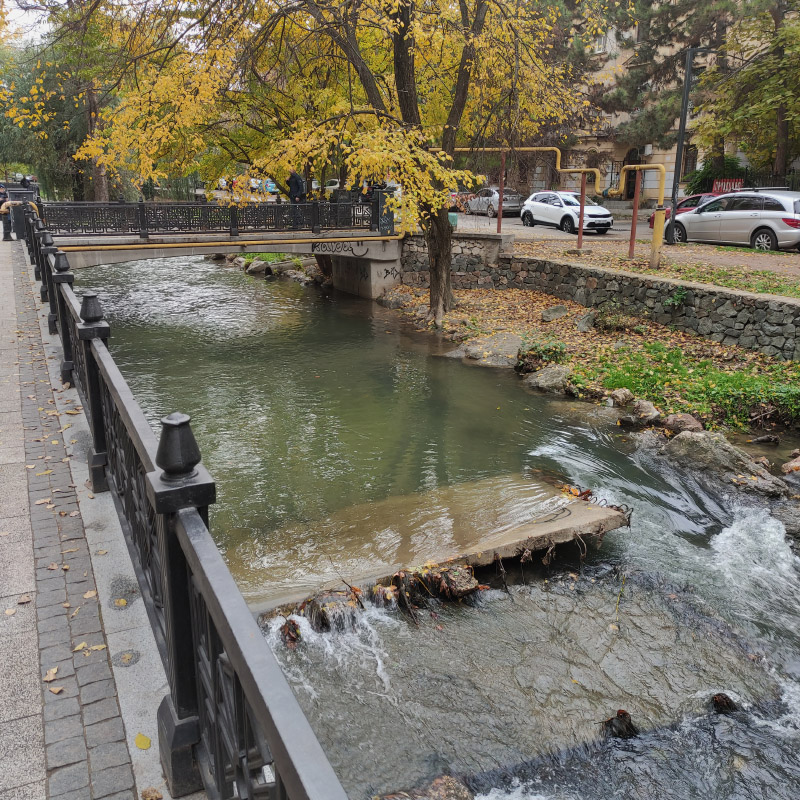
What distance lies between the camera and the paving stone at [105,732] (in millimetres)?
2770

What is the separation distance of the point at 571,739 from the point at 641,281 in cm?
1234

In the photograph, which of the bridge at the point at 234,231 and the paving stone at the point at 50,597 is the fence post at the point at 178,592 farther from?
the bridge at the point at 234,231

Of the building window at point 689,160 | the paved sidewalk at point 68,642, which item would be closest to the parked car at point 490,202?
the building window at point 689,160

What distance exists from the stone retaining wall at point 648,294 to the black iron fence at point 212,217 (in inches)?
73.4

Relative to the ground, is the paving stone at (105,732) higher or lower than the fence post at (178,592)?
lower

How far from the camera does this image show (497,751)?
4.89 m

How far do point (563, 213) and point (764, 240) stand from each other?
29.9ft

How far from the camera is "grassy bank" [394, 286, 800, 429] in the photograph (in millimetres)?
11047

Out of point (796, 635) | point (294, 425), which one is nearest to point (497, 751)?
point (796, 635)

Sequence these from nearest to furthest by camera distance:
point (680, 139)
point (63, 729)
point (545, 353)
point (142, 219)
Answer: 1. point (63, 729)
2. point (545, 353)
3. point (142, 219)
4. point (680, 139)

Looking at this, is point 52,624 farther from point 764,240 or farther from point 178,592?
point 764,240

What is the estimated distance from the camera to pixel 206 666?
235 centimetres

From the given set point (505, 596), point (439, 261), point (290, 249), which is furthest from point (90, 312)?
point (290, 249)

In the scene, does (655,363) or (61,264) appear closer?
(61,264)
